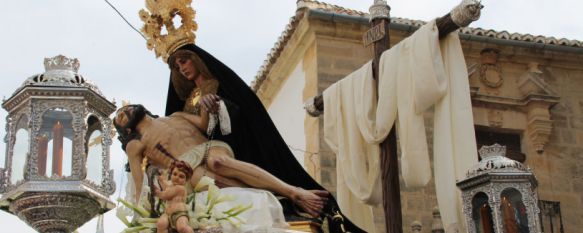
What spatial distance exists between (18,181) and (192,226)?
2.78ft

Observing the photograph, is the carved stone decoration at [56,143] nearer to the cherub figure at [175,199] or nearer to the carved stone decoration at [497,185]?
the cherub figure at [175,199]

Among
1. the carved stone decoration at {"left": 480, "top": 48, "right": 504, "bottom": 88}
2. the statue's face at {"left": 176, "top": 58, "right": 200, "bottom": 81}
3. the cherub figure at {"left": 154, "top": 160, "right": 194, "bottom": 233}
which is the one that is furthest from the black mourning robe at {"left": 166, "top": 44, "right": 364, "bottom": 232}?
the carved stone decoration at {"left": 480, "top": 48, "right": 504, "bottom": 88}

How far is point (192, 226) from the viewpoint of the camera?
15.6ft

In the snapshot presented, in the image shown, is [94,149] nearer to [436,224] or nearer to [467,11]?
[467,11]

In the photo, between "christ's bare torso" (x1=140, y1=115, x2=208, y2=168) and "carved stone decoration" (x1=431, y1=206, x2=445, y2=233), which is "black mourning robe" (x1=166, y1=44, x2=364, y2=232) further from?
"carved stone decoration" (x1=431, y1=206, x2=445, y2=233)

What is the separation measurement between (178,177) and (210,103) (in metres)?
1.02

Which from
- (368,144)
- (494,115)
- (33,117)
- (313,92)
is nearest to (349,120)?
(368,144)

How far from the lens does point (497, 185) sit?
6477mm

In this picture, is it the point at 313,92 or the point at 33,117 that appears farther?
the point at 313,92

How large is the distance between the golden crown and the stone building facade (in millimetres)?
5850

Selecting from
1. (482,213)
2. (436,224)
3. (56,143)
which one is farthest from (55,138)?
(436,224)

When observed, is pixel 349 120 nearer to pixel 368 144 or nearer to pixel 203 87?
pixel 368 144

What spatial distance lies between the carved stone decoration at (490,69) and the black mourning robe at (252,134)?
23.7 ft

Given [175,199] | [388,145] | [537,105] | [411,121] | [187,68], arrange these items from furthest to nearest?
1. [537,105]
2. [388,145]
3. [411,121]
4. [187,68]
5. [175,199]
